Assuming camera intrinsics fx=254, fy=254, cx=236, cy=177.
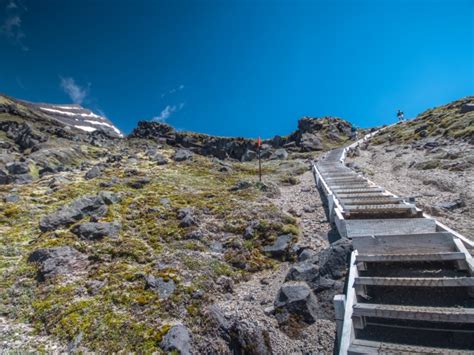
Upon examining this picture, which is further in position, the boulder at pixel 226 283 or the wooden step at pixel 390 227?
the wooden step at pixel 390 227

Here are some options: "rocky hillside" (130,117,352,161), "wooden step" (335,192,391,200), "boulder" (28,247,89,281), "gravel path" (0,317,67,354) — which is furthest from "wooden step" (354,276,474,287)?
"rocky hillside" (130,117,352,161)

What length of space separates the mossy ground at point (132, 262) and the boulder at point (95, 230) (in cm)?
27

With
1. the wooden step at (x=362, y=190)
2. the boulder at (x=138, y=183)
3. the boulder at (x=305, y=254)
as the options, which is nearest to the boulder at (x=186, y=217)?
the boulder at (x=305, y=254)

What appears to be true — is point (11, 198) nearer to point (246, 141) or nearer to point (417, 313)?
point (417, 313)

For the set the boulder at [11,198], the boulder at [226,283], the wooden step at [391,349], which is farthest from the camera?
the boulder at [11,198]

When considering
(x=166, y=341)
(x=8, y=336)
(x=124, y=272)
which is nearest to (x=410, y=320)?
(x=166, y=341)

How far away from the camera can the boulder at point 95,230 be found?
1020 centimetres

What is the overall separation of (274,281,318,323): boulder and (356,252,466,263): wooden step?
5.03 ft

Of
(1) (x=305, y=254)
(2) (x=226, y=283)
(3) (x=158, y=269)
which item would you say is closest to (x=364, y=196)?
(1) (x=305, y=254)

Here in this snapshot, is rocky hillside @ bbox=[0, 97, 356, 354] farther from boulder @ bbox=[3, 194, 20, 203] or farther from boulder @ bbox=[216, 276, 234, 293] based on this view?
boulder @ bbox=[3, 194, 20, 203]

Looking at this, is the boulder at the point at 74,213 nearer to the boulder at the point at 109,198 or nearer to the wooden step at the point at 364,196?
the boulder at the point at 109,198

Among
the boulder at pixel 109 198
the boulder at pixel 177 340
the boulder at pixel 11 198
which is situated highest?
the boulder at pixel 11 198

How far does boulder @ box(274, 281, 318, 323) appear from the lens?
5.82 m

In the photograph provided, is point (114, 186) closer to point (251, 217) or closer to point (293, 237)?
point (251, 217)
